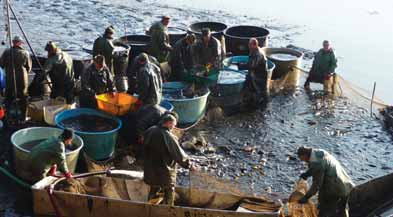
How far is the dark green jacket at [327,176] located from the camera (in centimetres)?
792

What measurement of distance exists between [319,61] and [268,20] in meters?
7.89


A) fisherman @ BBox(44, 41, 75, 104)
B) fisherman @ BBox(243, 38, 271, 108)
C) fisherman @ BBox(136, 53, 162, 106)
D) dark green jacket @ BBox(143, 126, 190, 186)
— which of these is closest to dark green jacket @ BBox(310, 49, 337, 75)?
fisherman @ BBox(243, 38, 271, 108)

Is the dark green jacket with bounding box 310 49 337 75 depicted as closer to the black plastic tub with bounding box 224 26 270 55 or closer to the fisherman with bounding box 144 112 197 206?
the black plastic tub with bounding box 224 26 270 55

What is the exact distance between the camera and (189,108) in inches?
481

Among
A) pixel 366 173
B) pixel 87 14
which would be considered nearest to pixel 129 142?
pixel 366 173

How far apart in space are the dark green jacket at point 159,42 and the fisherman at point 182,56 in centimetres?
46

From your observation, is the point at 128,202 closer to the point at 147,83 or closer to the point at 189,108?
the point at 147,83

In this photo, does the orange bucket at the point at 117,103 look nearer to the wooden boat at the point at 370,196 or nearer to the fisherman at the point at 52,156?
the fisherman at the point at 52,156

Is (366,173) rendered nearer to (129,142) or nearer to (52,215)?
(129,142)

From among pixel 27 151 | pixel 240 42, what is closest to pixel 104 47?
pixel 27 151

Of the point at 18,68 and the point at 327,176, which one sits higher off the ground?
the point at 18,68

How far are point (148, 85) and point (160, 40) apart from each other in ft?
10.7

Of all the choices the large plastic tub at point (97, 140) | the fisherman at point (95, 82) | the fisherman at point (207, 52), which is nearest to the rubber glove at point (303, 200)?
the large plastic tub at point (97, 140)

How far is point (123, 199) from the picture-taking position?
8.77 meters
